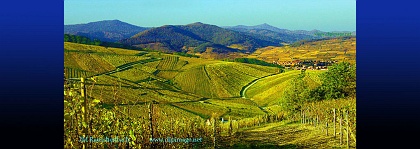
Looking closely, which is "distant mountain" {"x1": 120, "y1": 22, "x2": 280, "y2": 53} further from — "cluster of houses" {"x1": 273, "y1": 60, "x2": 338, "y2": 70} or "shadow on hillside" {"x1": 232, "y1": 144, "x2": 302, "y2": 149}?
"shadow on hillside" {"x1": 232, "y1": 144, "x2": 302, "y2": 149}

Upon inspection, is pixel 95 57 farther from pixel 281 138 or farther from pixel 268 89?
pixel 281 138

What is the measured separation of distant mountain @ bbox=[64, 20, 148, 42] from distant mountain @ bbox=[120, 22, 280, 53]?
287 millimetres

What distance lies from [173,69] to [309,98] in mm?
3119

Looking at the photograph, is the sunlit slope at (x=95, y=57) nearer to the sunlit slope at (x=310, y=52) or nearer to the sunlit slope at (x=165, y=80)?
the sunlit slope at (x=165, y=80)

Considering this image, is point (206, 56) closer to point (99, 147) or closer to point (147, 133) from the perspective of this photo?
point (147, 133)

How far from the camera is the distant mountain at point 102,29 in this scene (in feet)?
19.0

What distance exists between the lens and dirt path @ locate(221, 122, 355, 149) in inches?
237

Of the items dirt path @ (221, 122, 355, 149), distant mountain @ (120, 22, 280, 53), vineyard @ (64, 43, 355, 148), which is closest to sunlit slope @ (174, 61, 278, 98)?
vineyard @ (64, 43, 355, 148)

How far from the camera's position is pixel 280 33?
22.8ft

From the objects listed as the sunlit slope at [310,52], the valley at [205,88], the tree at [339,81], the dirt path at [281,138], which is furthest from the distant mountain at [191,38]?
the dirt path at [281,138]

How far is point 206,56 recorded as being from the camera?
7723 millimetres

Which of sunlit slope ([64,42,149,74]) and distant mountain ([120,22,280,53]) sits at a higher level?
distant mountain ([120,22,280,53])

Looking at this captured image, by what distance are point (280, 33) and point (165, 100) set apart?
2.23 m

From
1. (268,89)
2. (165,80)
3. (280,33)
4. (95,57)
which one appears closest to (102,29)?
(95,57)
